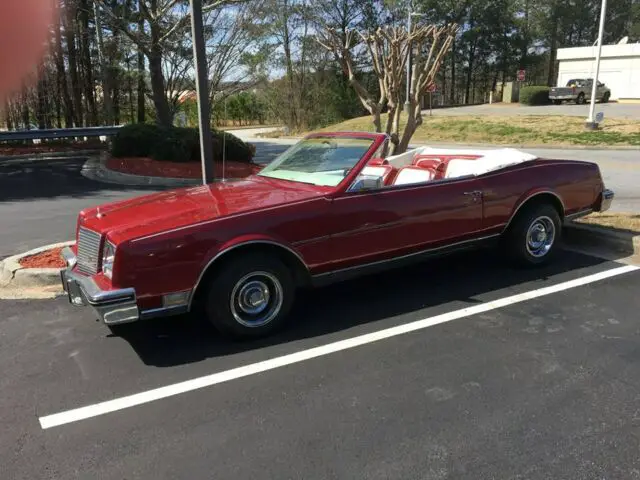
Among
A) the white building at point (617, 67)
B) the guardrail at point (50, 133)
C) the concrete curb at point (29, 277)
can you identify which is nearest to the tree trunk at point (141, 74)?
the guardrail at point (50, 133)

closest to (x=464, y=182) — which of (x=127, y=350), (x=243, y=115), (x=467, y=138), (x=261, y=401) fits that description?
(x=261, y=401)

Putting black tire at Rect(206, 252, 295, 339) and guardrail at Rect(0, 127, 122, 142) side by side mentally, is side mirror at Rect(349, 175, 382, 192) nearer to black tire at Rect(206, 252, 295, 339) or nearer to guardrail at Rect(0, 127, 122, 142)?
black tire at Rect(206, 252, 295, 339)

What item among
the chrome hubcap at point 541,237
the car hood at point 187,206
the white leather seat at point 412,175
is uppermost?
the white leather seat at point 412,175

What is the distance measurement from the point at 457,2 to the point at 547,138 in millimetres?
34394

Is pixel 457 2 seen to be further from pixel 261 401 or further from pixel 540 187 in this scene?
Result: pixel 261 401

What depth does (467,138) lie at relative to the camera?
75.1 feet

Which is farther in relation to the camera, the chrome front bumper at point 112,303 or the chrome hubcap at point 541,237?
the chrome hubcap at point 541,237

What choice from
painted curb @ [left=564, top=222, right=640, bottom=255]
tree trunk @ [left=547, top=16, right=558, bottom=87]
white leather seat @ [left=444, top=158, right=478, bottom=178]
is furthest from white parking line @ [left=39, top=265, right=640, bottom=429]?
tree trunk @ [left=547, top=16, right=558, bottom=87]

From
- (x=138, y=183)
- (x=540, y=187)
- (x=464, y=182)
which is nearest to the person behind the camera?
(x=464, y=182)

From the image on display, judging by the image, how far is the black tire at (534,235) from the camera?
5.39 m

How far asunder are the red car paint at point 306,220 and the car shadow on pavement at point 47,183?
6987mm

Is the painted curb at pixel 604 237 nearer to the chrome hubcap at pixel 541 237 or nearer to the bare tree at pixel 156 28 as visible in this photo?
the chrome hubcap at pixel 541 237

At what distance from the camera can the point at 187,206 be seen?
13.8 feet

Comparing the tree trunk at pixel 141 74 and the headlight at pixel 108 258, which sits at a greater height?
the tree trunk at pixel 141 74
